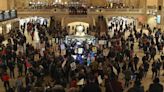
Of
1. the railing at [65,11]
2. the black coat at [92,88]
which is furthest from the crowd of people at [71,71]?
the railing at [65,11]

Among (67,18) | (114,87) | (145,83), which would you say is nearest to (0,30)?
(67,18)

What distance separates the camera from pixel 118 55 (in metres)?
20.7

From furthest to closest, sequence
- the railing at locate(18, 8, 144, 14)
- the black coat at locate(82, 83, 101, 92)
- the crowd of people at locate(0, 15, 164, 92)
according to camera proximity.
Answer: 1. the railing at locate(18, 8, 144, 14)
2. the crowd of people at locate(0, 15, 164, 92)
3. the black coat at locate(82, 83, 101, 92)

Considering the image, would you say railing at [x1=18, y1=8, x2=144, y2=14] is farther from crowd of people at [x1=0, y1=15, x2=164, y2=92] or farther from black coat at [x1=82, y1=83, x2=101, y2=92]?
black coat at [x1=82, y1=83, x2=101, y2=92]

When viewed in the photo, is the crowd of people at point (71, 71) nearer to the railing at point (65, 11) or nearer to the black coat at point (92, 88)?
the black coat at point (92, 88)

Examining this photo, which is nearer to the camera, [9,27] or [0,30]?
[0,30]

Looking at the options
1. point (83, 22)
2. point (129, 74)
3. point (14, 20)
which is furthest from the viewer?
point (83, 22)

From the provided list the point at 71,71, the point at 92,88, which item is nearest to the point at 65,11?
the point at 71,71

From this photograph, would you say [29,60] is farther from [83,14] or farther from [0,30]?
[83,14]

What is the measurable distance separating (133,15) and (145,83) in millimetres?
27655

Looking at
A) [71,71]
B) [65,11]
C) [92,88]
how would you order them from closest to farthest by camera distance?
[92,88] < [71,71] < [65,11]

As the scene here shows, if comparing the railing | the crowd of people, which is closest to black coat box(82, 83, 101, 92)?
the crowd of people

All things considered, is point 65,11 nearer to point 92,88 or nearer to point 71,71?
point 71,71

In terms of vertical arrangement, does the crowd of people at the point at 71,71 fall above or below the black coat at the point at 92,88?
below
